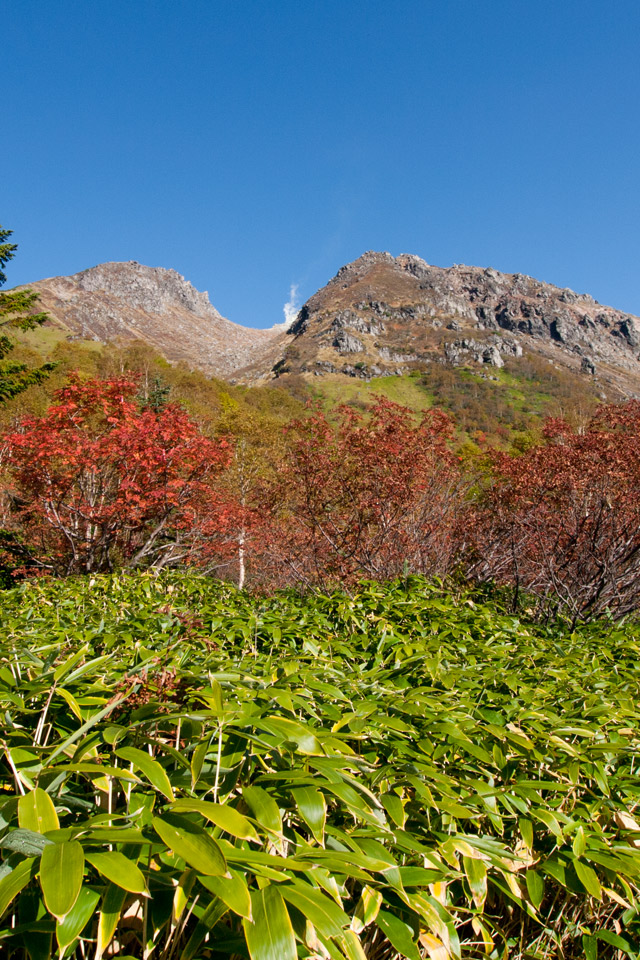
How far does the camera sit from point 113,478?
9273 millimetres

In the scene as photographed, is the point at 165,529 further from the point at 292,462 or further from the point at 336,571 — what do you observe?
the point at 336,571

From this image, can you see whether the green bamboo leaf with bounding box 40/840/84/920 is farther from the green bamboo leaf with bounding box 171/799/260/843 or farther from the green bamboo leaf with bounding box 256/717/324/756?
the green bamboo leaf with bounding box 256/717/324/756

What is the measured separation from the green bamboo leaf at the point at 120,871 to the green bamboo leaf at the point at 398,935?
0.47 m

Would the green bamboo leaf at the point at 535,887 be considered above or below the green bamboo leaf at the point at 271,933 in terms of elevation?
below

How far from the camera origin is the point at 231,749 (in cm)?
117

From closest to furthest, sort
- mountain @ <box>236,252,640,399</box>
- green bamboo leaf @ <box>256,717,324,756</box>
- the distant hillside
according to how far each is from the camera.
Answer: green bamboo leaf @ <box>256,717,324,756</box>
the distant hillside
mountain @ <box>236,252,640,399</box>

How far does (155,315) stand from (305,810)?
160 m

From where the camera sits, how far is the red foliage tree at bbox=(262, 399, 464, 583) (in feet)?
22.5

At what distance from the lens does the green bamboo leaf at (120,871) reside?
2.28 ft

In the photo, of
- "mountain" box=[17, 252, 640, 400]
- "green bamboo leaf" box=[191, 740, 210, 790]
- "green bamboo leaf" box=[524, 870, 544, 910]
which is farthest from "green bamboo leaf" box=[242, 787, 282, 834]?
"mountain" box=[17, 252, 640, 400]

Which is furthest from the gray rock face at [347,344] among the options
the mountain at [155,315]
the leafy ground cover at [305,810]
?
the leafy ground cover at [305,810]

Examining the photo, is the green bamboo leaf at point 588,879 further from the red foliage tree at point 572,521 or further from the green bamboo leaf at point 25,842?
the red foliage tree at point 572,521

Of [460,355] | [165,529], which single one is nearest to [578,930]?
[165,529]

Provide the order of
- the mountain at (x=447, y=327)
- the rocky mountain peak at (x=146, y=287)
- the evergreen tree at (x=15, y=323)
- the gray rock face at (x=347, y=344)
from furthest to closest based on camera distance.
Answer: the rocky mountain peak at (x=146, y=287) → the gray rock face at (x=347, y=344) → the mountain at (x=447, y=327) → the evergreen tree at (x=15, y=323)
